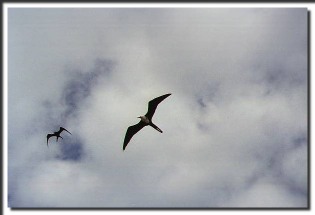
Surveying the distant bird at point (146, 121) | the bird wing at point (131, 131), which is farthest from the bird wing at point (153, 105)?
the bird wing at point (131, 131)

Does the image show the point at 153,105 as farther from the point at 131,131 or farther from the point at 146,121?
the point at 131,131

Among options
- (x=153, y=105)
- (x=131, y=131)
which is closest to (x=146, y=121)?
(x=153, y=105)

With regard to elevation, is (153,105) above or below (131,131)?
above

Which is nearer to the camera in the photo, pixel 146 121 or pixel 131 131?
pixel 146 121

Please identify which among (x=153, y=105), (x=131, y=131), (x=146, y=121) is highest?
(x=153, y=105)

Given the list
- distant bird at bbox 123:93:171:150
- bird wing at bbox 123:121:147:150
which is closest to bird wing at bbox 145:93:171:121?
distant bird at bbox 123:93:171:150

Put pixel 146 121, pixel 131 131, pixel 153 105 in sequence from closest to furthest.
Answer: pixel 153 105 < pixel 146 121 < pixel 131 131

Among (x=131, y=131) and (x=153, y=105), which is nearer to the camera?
(x=153, y=105)

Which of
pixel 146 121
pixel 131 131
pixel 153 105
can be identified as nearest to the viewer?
pixel 153 105

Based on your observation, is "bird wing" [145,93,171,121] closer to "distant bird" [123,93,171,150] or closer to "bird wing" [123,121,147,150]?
"distant bird" [123,93,171,150]

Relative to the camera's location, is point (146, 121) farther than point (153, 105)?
Yes

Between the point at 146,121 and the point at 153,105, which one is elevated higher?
the point at 153,105

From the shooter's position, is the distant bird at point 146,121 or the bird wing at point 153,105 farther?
the distant bird at point 146,121

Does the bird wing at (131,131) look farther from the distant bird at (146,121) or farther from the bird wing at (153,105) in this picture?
the bird wing at (153,105)
